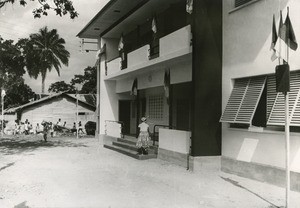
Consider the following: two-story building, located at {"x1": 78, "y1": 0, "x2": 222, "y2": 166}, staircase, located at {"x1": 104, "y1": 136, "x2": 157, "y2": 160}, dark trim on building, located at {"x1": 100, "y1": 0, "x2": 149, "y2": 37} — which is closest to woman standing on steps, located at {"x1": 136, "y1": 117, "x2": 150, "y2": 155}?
staircase, located at {"x1": 104, "y1": 136, "x2": 157, "y2": 160}

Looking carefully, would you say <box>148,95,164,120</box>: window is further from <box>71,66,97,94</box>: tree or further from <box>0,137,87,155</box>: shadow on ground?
<box>71,66,97,94</box>: tree

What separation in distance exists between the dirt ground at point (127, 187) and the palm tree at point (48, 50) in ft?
120

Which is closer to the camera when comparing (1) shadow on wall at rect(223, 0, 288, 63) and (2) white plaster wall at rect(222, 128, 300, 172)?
(2) white plaster wall at rect(222, 128, 300, 172)

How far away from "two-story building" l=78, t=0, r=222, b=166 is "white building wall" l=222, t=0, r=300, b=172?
386mm

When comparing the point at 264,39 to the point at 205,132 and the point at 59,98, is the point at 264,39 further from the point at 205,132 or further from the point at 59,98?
the point at 59,98

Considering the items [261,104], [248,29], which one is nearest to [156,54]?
[248,29]

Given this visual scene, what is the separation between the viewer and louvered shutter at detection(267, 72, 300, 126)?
9430mm

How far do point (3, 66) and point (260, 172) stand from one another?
2345cm

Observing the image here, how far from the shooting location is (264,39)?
10.8 metres

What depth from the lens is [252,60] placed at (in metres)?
11.2

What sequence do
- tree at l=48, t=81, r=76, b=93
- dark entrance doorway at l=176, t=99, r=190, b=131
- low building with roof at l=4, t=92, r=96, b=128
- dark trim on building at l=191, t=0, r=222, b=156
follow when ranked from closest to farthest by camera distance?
dark trim on building at l=191, t=0, r=222, b=156
dark entrance doorway at l=176, t=99, r=190, b=131
low building with roof at l=4, t=92, r=96, b=128
tree at l=48, t=81, r=76, b=93

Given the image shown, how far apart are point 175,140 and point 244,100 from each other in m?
3.32

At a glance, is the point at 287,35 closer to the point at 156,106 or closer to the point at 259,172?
the point at 259,172

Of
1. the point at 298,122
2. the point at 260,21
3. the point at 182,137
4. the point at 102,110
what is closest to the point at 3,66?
the point at 102,110
